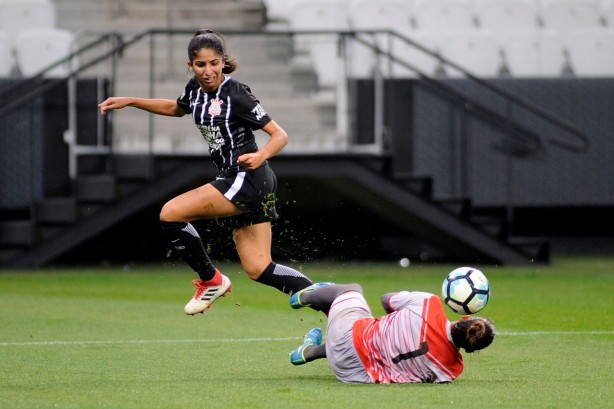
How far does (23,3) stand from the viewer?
1741 cm

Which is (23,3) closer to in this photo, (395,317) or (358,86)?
(358,86)

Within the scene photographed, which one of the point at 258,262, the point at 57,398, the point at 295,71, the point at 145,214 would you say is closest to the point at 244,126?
the point at 258,262

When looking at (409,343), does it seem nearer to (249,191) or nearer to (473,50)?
(249,191)

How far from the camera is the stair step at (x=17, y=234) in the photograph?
48.6 feet

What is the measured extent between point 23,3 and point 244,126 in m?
10.4

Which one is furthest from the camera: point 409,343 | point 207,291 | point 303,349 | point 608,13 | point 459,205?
point 608,13

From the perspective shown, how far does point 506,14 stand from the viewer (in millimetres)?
18688

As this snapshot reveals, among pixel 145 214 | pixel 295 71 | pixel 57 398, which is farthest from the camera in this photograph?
pixel 145 214

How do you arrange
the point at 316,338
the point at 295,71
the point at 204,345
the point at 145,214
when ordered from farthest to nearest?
the point at 145,214
the point at 295,71
the point at 204,345
the point at 316,338

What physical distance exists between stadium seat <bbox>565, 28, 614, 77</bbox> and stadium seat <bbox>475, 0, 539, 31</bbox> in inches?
38.6

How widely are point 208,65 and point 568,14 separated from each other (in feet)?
40.1

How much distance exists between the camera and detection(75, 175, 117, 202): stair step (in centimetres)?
1502

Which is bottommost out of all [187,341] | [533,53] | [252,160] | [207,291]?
[187,341]

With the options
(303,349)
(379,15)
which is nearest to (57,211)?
(379,15)
